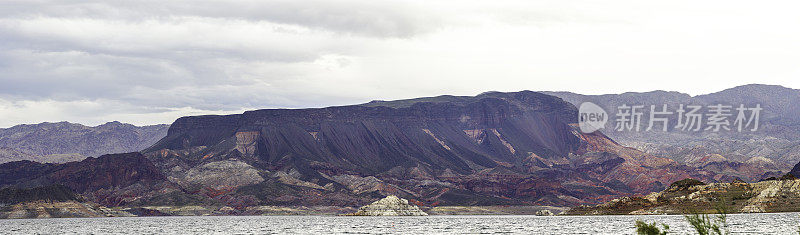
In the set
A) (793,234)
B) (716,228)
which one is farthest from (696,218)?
(793,234)

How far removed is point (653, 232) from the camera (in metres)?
94.9

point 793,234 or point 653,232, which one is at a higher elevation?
point 653,232

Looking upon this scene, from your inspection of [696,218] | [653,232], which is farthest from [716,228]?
[653,232]

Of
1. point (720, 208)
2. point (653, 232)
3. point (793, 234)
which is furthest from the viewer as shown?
point (793, 234)

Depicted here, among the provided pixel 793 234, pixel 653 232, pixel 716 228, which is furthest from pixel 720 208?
pixel 793 234

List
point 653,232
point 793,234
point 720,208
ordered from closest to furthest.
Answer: point 720,208 < point 653,232 < point 793,234

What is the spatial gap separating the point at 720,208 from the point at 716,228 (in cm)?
331

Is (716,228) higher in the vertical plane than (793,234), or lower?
higher

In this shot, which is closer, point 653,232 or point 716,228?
point 716,228

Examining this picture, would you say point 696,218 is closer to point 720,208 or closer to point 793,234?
point 720,208

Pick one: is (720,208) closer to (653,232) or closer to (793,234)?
(653,232)

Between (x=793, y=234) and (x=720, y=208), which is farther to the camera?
(x=793, y=234)

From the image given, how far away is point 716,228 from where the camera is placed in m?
85.2

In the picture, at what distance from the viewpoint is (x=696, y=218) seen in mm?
87312
